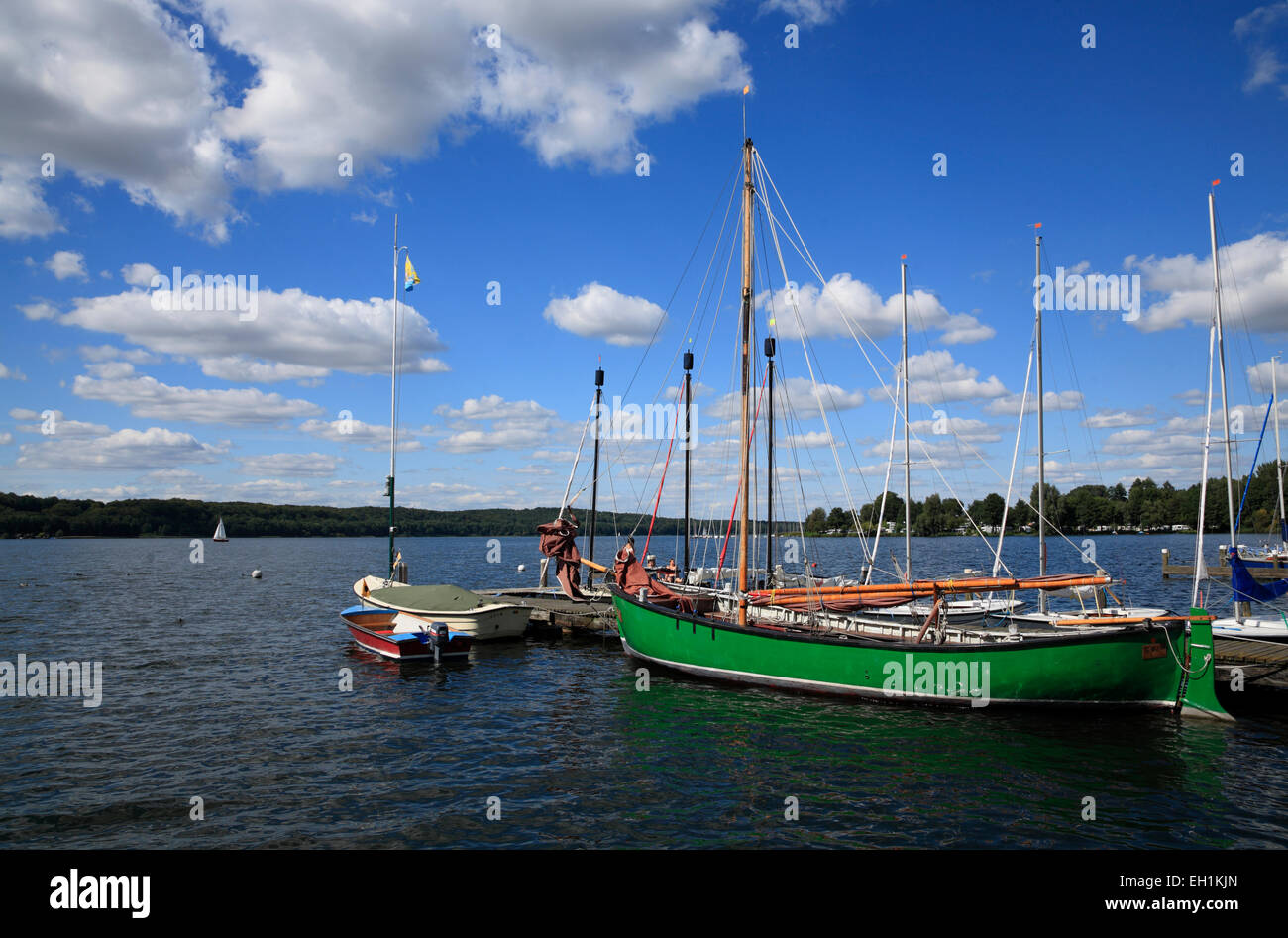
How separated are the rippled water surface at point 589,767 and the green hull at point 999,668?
1.83ft

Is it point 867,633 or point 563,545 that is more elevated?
point 563,545

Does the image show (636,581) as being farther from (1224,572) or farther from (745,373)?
(1224,572)

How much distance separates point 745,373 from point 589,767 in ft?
43.1

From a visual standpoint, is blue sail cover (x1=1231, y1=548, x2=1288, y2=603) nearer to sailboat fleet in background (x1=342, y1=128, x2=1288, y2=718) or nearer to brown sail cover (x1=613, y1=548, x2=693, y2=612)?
sailboat fleet in background (x1=342, y1=128, x2=1288, y2=718)

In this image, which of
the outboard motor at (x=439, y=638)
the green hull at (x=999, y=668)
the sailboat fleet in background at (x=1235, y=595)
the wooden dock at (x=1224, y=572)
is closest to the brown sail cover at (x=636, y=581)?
the green hull at (x=999, y=668)

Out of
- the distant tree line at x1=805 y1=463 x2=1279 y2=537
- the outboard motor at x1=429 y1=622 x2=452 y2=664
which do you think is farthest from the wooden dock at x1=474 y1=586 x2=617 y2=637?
the distant tree line at x1=805 y1=463 x2=1279 y2=537

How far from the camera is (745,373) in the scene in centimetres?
2359

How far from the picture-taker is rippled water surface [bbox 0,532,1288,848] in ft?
39.4

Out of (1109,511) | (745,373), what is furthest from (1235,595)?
(1109,511)

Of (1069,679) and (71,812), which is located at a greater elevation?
(1069,679)

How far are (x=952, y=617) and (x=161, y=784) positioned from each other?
28585 millimetres
